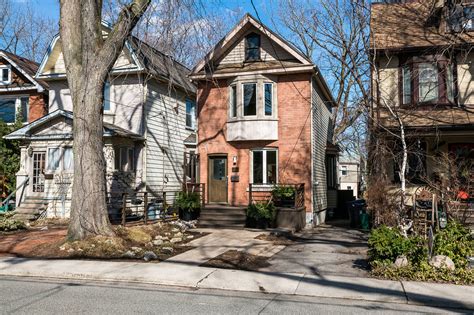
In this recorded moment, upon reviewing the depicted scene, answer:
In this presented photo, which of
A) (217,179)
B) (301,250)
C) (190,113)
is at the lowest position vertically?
(301,250)

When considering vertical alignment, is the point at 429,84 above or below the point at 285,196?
above

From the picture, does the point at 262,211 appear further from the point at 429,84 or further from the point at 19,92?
the point at 19,92

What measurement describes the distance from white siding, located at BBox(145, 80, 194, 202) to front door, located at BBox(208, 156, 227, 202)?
3348 mm

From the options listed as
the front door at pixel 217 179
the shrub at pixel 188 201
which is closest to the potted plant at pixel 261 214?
the front door at pixel 217 179

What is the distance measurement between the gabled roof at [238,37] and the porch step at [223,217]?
619 centimetres

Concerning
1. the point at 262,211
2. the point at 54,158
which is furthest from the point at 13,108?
the point at 262,211

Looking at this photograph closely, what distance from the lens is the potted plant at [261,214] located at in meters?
16.4

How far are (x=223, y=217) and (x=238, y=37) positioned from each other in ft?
25.8

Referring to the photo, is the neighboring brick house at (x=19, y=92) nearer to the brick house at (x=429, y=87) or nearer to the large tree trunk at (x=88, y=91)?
the large tree trunk at (x=88, y=91)

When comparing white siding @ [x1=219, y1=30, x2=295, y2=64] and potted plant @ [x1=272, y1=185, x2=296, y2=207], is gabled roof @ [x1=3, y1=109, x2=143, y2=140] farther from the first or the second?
potted plant @ [x1=272, y1=185, x2=296, y2=207]

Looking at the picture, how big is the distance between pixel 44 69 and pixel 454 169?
19209 mm

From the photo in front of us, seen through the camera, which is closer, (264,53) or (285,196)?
(285,196)

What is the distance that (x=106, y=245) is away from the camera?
11.3 m

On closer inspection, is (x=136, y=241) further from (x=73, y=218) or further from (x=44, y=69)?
(x=44, y=69)
